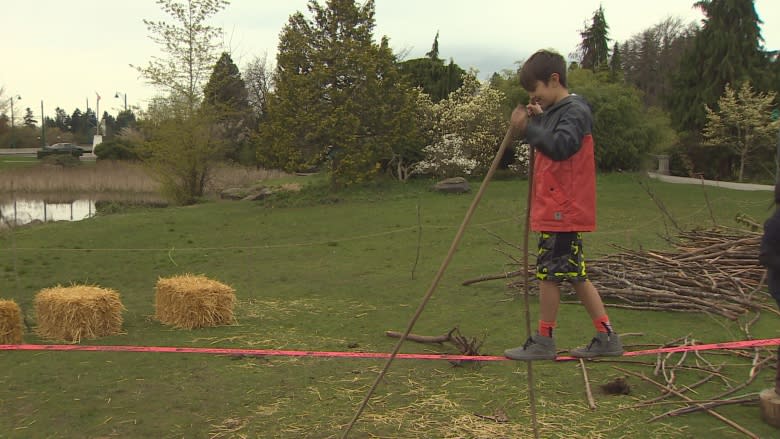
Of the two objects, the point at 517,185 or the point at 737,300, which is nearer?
the point at 737,300

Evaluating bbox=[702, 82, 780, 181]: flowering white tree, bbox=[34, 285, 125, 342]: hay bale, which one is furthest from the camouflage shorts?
bbox=[702, 82, 780, 181]: flowering white tree

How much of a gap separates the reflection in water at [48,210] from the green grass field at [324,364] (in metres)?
7.66

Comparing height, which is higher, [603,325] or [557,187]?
[557,187]

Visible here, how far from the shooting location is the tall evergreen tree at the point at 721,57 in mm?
28266

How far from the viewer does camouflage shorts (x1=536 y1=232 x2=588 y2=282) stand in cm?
310

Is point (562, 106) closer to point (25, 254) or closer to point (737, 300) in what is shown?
point (737, 300)

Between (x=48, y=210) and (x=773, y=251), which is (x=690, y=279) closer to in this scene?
(x=773, y=251)

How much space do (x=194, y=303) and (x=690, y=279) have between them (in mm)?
4777

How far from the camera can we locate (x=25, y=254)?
11.1m

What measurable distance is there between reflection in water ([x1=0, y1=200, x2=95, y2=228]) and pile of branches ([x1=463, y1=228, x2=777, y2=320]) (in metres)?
16.5

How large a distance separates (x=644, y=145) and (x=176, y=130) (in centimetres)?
1599

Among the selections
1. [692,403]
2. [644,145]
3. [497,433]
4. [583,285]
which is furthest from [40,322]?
[644,145]

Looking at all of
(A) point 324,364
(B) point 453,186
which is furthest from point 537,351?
(B) point 453,186

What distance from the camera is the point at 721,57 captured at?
28.8 metres
